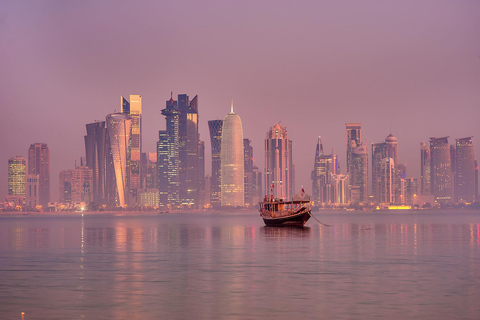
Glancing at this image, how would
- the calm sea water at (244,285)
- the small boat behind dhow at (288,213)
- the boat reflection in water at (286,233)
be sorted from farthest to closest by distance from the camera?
the small boat behind dhow at (288,213), the boat reflection in water at (286,233), the calm sea water at (244,285)

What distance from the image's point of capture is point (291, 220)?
18625 centimetres

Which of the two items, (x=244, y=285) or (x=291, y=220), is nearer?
(x=244, y=285)

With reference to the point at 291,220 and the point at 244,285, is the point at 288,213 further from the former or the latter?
the point at 244,285

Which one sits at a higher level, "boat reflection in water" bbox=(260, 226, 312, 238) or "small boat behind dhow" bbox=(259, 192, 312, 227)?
"small boat behind dhow" bbox=(259, 192, 312, 227)

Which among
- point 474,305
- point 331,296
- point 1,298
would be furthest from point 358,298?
point 1,298

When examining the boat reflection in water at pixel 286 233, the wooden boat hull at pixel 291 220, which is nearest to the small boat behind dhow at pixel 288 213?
the wooden boat hull at pixel 291 220

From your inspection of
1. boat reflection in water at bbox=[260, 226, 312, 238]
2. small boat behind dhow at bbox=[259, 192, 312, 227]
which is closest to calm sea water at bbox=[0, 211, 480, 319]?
boat reflection in water at bbox=[260, 226, 312, 238]

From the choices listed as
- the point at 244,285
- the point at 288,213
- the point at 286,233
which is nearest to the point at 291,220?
the point at 288,213

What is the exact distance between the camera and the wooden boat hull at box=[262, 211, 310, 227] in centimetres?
18265

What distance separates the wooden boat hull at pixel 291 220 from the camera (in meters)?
183

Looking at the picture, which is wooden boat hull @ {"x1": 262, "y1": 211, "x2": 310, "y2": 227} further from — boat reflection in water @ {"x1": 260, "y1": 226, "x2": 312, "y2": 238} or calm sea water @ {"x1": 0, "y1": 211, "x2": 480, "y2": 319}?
calm sea water @ {"x1": 0, "y1": 211, "x2": 480, "y2": 319}

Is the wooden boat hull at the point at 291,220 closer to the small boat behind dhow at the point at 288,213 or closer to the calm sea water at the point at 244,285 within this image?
the small boat behind dhow at the point at 288,213

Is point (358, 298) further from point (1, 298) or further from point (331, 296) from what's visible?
point (1, 298)

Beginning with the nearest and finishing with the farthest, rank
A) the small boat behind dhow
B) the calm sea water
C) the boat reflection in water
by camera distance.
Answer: the calm sea water → the boat reflection in water → the small boat behind dhow
